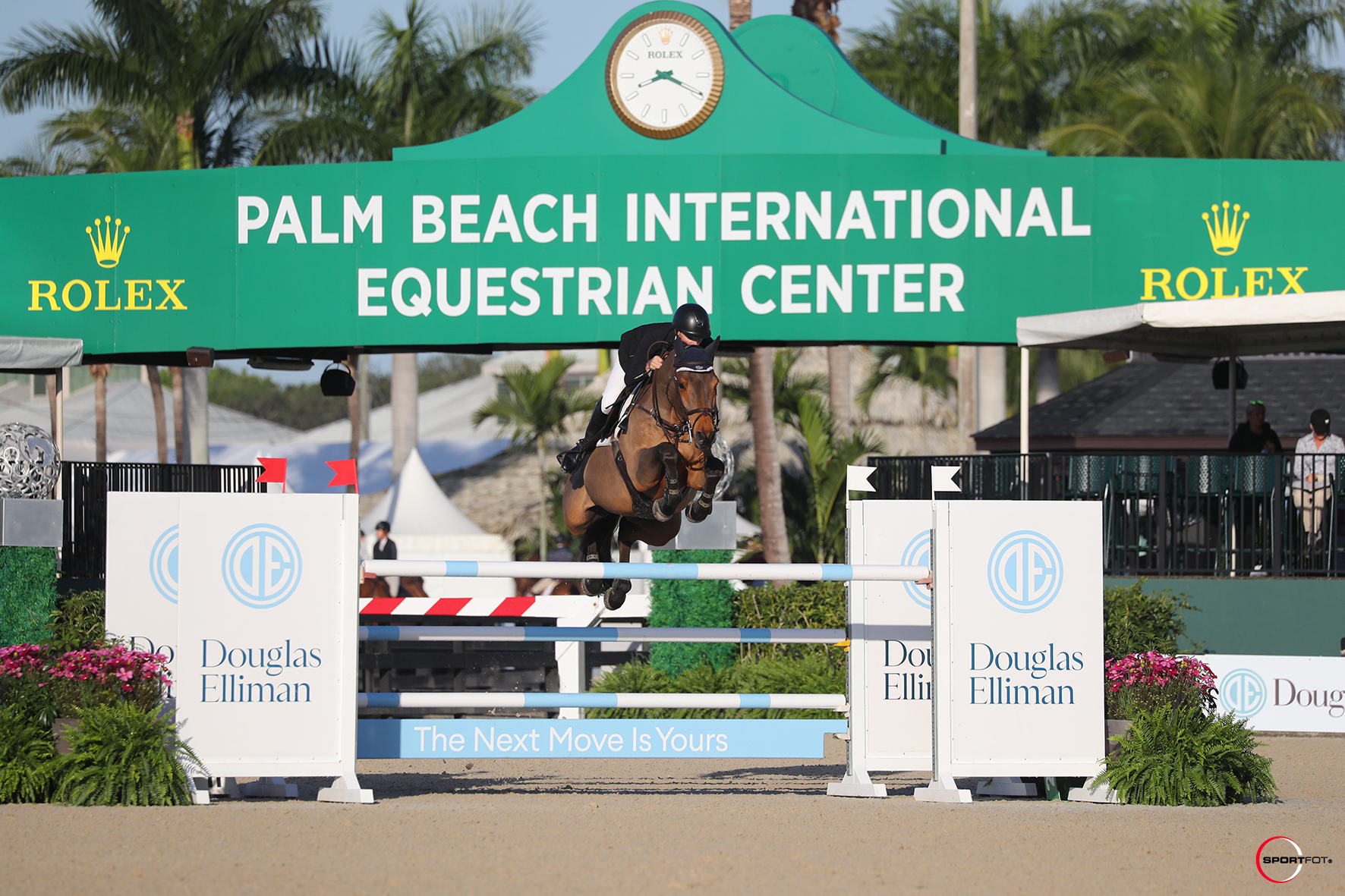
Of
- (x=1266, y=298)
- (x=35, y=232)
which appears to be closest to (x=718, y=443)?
(x=1266, y=298)

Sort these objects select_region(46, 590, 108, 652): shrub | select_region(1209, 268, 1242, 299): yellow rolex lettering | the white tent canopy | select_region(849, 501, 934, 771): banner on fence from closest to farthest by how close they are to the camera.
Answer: select_region(849, 501, 934, 771): banner on fence, select_region(46, 590, 108, 652): shrub, select_region(1209, 268, 1242, 299): yellow rolex lettering, the white tent canopy

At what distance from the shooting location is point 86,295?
49.3ft

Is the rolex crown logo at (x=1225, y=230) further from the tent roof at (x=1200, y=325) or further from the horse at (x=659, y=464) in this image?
the horse at (x=659, y=464)

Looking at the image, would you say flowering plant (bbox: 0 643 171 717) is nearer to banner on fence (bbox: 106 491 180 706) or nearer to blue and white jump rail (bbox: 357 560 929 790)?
banner on fence (bbox: 106 491 180 706)

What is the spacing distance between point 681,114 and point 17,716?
9.45 meters

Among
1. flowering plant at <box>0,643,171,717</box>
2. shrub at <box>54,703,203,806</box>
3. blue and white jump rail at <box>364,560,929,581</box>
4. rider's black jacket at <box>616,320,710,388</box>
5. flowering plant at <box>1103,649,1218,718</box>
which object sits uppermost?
rider's black jacket at <box>616,320,710,388</box>

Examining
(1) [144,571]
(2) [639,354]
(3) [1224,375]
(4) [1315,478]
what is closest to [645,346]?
(2) [639,354]

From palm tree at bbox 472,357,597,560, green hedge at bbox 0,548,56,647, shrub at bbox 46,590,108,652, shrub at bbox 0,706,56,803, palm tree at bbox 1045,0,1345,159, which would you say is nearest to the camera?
shrub at bbox 0,706,56,803

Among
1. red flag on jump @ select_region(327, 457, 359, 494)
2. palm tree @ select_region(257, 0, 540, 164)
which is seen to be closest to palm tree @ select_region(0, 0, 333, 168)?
palm tree @ select_region(257, 0, 540, 164)

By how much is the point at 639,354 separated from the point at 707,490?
1046 millimetres

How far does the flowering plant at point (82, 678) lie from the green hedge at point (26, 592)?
229 cm

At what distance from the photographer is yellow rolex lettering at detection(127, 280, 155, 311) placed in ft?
48.8

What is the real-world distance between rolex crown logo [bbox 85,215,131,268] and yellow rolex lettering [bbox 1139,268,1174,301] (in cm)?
1076

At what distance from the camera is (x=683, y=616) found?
13.3 m
